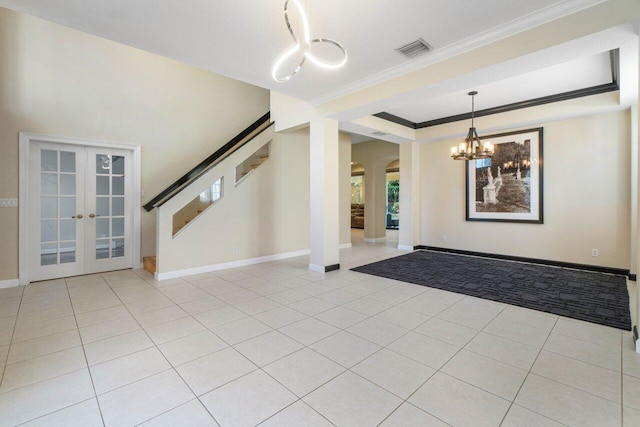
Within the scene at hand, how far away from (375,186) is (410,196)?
1982 millimetres

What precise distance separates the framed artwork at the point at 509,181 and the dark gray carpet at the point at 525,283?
3.31 ft

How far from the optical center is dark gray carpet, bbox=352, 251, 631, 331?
127 inches

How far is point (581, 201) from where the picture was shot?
5.02 meters

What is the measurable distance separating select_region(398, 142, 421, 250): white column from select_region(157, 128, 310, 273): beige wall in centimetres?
249

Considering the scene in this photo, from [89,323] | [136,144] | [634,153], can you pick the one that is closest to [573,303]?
[634,153]

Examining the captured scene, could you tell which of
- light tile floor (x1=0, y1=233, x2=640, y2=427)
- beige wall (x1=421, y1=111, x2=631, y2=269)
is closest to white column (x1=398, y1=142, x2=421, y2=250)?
beige wall (x1=421, y1=111, x2=631, y2=269)

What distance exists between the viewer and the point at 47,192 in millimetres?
4434

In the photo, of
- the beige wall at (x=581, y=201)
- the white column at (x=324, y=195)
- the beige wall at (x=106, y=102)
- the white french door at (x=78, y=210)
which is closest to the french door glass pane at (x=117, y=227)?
the white french door at (x=78, y=210)

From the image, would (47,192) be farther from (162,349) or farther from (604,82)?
(604,82)

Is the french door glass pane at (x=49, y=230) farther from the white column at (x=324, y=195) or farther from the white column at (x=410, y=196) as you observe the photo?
the white column at (x=410, y=196)

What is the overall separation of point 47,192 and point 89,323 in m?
2.84

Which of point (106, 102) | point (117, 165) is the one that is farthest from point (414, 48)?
point (117, 165)

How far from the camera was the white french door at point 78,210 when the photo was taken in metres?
4.35

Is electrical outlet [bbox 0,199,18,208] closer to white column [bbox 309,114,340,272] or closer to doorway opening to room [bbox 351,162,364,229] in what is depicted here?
white column [bbox 309,114,340,272]
